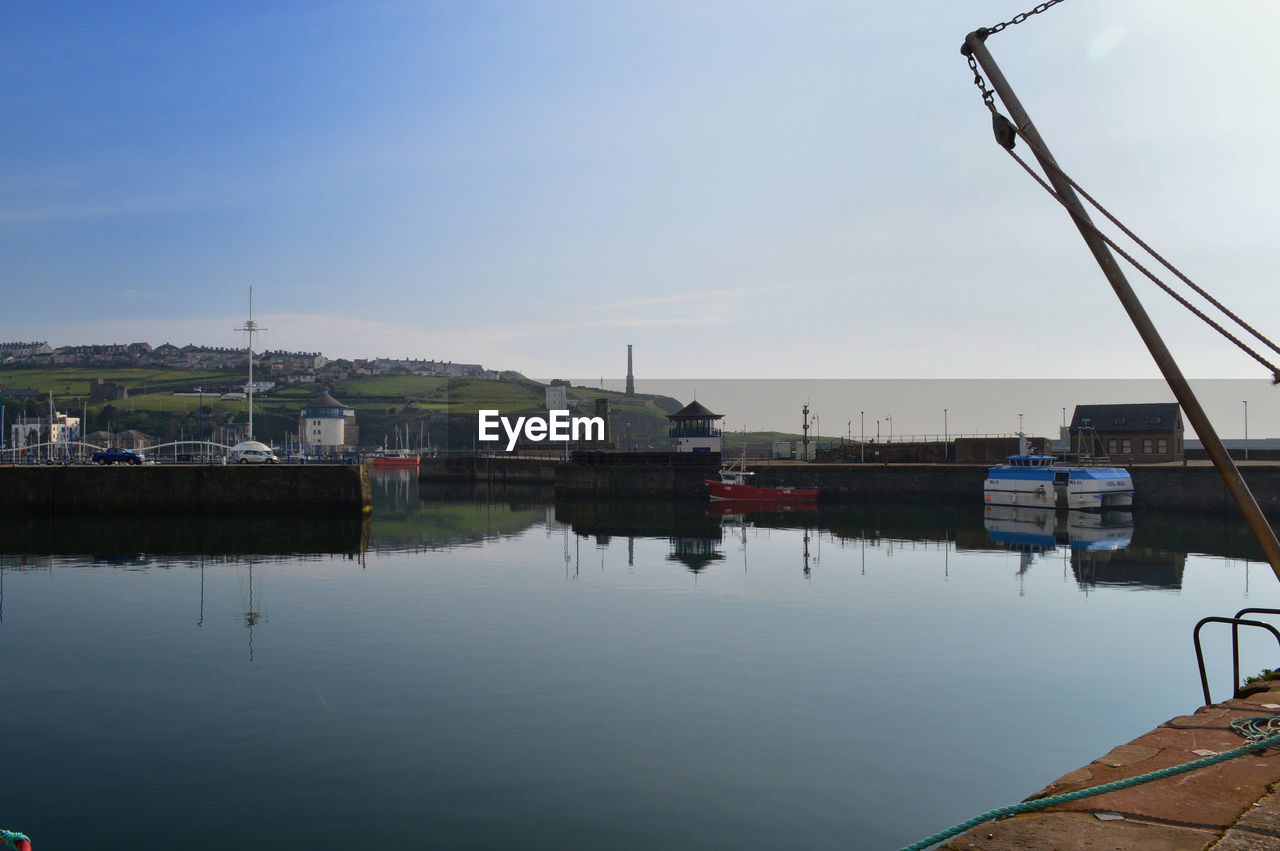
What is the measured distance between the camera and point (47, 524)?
4519 centimetres

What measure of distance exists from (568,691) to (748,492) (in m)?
53.8

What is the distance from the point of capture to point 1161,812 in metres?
6.66

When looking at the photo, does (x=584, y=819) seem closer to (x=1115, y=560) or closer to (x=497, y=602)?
(x=497, y=602)

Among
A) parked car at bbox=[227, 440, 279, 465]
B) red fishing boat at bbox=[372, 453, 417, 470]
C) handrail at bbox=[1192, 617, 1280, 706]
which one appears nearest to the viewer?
handrail at bbox=[1192, 617, 1280, 706]

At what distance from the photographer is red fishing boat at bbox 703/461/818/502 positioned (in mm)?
68688

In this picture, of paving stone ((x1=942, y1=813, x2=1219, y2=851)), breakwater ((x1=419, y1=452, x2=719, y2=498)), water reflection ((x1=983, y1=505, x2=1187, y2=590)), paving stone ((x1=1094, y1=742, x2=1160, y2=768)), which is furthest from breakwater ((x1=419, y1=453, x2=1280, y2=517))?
paving stone ((x1=942, y1=813, x2=1219, y2=851))

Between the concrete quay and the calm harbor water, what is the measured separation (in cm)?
282

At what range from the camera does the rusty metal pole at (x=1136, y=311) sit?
26.9 feet

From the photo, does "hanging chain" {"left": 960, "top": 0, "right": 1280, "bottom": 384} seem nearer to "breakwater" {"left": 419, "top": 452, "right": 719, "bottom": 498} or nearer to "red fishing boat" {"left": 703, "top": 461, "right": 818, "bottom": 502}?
"red fishing boat" {"left": 703, "top": 461, "right": 818, "bottom": 502}

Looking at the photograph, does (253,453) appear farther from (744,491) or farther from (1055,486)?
(1055,486)

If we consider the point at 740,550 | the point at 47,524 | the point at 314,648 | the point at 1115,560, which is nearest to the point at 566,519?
the point at 740,550

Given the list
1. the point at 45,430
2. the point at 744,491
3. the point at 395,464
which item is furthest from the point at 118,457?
the point at 45,430

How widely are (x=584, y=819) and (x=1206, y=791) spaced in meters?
6.51

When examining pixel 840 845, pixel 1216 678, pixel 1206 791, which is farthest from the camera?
pixel 1216 678
